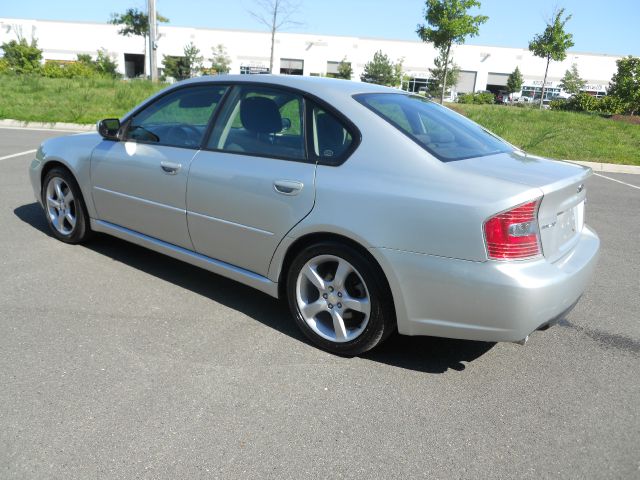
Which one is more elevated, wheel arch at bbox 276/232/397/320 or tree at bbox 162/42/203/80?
tree at bbox 162/42/203/80

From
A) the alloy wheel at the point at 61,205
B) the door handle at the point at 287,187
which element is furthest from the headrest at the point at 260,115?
the alloy wheel at the point at 61,205

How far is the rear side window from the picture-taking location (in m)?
3.17

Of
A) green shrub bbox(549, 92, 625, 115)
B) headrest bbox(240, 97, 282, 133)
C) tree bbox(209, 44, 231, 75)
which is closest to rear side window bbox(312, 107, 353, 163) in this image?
headrest bbox(240, 97, 282, 133)

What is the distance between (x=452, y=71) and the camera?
54438 millimetres

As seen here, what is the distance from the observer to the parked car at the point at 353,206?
8.84ft

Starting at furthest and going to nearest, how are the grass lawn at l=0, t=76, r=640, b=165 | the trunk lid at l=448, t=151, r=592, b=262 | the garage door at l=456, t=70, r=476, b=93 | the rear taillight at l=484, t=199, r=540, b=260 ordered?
the garage door at l=456, t=70, r=476, b=93 → the grass lawn at l=0, t=76, r=640, b=165 → the trunk lid at l=448, t=151, r=592, b=262 → the rear taillight at l=484, t=199, r=540, b=260

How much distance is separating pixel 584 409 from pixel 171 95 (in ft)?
11.4

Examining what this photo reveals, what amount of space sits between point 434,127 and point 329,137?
0.71 meters

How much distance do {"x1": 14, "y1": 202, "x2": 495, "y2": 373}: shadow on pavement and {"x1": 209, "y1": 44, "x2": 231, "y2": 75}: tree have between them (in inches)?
2310

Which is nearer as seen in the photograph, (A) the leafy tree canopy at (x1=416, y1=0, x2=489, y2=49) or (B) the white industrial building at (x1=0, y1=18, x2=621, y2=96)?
(A) the leafy tree canopy at (x1=416, y1=0, x2=489, y2=49)

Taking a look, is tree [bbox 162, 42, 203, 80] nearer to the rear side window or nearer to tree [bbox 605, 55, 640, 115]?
tree [bbox 605, 55, 640, 115]

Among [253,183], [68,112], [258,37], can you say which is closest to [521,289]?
[253,183]

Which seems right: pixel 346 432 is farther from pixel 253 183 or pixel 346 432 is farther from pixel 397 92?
pixel 397 92

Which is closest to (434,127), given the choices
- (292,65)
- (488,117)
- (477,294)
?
(477,294)
